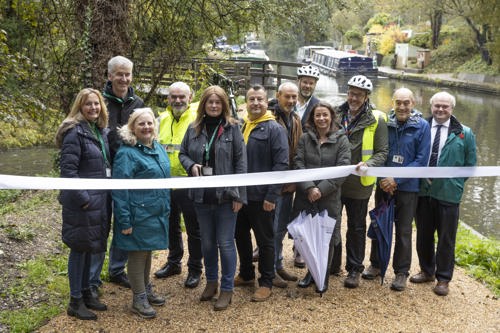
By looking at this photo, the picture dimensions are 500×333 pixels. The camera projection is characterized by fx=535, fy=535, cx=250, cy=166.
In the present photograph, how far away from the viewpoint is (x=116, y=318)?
4.57 m

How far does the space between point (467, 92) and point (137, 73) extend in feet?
99.6

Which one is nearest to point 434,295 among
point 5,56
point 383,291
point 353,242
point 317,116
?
point 383,291

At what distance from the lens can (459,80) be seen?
3784cm

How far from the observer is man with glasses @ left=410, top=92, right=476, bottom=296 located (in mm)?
5281

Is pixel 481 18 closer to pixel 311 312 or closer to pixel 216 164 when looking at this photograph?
pixel 311 312

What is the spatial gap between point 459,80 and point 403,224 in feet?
117

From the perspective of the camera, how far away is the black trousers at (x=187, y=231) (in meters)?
5.12

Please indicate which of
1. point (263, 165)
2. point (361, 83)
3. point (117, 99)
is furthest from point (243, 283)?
point (361, 83)

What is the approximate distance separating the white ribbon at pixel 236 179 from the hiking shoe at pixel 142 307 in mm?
1038

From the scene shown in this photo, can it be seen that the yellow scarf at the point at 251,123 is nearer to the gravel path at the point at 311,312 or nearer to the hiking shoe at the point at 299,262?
the gravel path at the point at 311,312

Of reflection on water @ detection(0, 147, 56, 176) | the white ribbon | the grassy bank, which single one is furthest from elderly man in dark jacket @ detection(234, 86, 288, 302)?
reflection on water @ detection(0, 147, 56, 176)

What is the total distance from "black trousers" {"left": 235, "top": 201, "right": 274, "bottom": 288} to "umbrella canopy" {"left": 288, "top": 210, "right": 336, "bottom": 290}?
0.77ft

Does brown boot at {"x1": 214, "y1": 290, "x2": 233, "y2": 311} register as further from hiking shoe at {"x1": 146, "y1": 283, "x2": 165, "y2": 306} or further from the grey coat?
the grey coat

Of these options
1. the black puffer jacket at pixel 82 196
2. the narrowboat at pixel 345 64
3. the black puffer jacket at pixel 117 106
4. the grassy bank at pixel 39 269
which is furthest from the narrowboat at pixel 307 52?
the black puffer jacket at pixel 82 196
